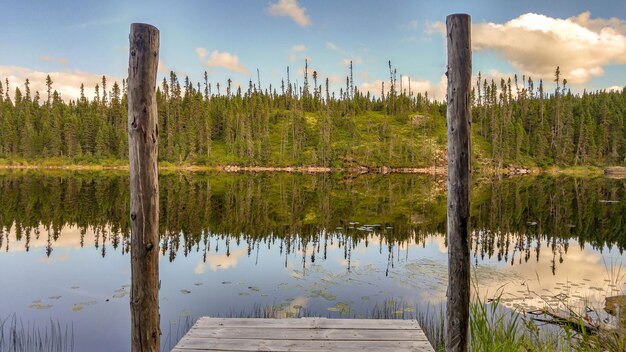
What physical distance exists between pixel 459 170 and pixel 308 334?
314cm

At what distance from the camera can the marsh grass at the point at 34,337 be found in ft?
29.4

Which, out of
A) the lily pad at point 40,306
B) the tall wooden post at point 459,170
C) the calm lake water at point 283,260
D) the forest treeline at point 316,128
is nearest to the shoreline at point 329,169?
the forest treeline at point 316,128

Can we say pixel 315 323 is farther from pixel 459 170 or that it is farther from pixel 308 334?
pixel 459 170

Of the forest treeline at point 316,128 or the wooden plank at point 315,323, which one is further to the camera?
the forest treeline at point 316,128

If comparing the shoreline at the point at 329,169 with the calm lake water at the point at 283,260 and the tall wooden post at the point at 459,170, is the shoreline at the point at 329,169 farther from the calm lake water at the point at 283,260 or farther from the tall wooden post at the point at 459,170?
the tall wooden post at the point at 459,170

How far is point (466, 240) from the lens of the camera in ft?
18.3

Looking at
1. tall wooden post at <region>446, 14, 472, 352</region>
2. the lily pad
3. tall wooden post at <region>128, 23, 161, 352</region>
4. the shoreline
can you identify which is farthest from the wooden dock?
the shoreline

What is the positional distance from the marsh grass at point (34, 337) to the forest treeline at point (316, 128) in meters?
88.3

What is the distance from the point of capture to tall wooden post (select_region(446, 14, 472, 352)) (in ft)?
18.1

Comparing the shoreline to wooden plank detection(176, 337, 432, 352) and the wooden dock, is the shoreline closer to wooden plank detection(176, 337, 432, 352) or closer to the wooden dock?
the wooden dock

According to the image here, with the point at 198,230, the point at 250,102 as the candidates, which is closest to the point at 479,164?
the point at 250,102

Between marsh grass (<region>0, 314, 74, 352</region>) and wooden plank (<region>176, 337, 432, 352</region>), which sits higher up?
wooden plank (<region>176, 337, 432, 352</region>)

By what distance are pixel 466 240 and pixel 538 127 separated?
127172 millimetres

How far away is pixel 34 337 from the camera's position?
9312mm
